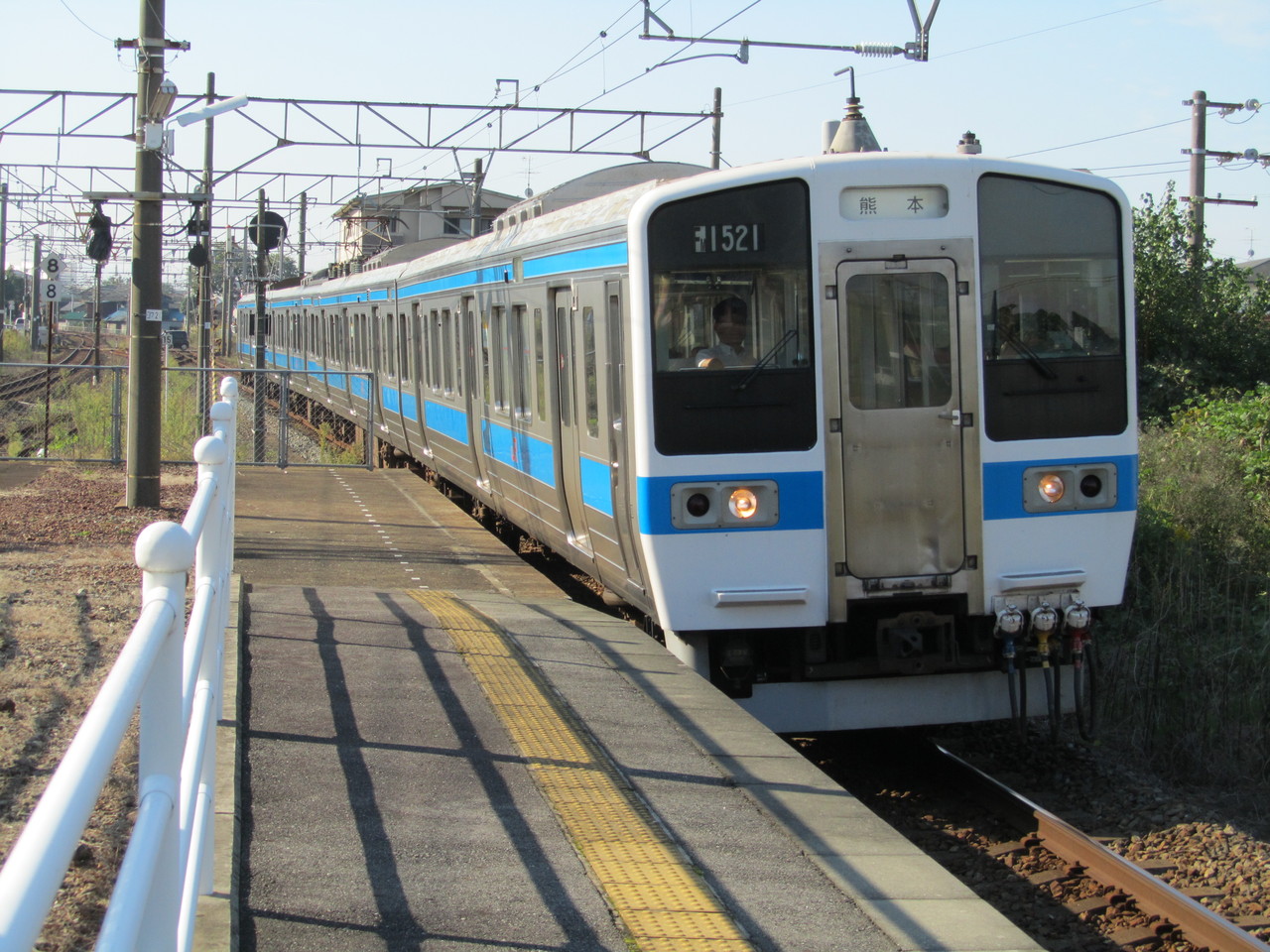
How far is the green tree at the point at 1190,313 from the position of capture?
1886 cm

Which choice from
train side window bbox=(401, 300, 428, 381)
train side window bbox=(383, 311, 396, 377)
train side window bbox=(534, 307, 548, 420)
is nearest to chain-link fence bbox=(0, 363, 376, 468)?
train side window bbox=(383, 311, 396, 377)

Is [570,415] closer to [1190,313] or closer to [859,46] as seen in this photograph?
[859,46]

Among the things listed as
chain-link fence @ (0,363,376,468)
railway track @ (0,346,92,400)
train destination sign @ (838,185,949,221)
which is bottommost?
chain-link fence @ (0,363,376,468)

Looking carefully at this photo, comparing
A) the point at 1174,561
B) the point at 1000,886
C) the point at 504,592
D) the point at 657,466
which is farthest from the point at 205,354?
the point at 1000,886

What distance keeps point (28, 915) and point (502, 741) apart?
14.2 feet

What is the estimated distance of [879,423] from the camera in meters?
6.38

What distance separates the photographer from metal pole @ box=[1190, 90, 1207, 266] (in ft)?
63.8

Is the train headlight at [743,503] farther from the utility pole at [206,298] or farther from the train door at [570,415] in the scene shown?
the utility pole at [206,298]

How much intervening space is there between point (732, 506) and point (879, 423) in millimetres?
775

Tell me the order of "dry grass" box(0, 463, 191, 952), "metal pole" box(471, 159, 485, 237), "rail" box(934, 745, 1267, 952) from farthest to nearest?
1. "metal pole" box(471, 159, 485, 237)
2. "rail" box(934, 745, 1267, 952)
3. "dry grass" box(0, 463, 191, 952)

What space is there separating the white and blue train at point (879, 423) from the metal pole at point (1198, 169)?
14201 mm

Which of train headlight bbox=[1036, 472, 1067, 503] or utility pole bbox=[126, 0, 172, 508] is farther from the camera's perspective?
utility pole bbox=[126, 0, 172, 508]

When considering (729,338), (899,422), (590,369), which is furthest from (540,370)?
(899,422)

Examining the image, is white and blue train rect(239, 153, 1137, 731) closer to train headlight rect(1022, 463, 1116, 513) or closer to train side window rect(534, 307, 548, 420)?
train headlight rect(1022, 463, 1116, 513)
